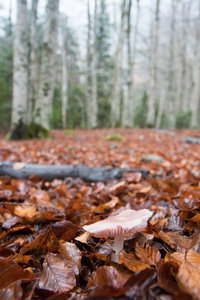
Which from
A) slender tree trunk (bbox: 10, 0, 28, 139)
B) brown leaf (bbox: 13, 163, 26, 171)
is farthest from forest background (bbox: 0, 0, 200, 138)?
brown leaf (bbox: 13, 163, 26, 171)

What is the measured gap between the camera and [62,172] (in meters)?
2.51

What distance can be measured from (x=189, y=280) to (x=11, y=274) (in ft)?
1.99

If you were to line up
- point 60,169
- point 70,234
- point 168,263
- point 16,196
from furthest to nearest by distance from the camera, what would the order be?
point 60,169
point 16,196
point 70,234
point 168,263

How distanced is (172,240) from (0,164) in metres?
2.18

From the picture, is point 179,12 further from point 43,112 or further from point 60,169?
point 60,169

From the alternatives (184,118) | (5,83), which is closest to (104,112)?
(184,118)

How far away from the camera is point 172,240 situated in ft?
3.30

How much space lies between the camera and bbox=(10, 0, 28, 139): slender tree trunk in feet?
22.7

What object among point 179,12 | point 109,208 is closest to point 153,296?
point 109,208

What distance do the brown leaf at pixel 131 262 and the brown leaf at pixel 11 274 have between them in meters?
0.35

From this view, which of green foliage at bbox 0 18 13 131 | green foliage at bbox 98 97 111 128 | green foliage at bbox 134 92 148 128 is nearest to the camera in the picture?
green foliage at bbox 0 18 13 131

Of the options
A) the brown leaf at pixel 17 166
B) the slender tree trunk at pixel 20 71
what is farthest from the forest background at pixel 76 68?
the brown leaf at pixel 17 166

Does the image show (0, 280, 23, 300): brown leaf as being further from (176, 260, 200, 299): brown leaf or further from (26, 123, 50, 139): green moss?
(26, 123, 50, 139): green moss

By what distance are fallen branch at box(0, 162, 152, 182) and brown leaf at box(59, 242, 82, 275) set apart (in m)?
1.43
